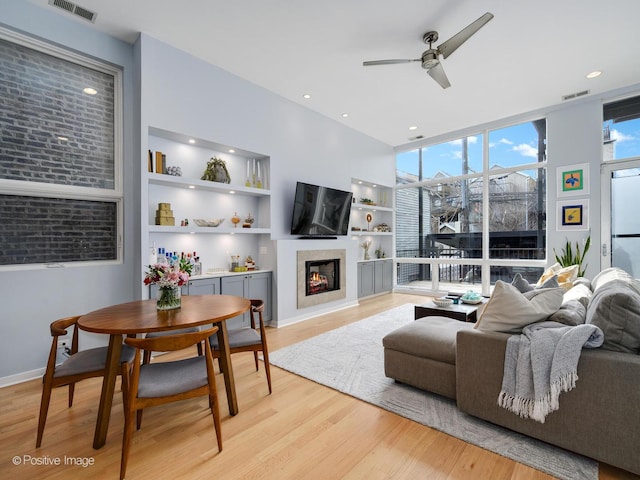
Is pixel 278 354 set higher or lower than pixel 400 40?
lower

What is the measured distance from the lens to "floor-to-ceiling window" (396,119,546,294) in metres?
5.64

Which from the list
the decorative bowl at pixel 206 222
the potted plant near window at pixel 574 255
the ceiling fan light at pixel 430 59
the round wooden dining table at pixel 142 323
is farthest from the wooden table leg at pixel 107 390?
the potted plant near window at pixel 574 255

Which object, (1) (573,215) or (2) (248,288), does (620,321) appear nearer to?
(2) (248,288)

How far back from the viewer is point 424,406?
2307mm

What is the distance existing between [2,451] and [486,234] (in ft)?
22.7

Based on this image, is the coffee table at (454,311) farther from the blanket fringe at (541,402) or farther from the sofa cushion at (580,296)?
the blanket fringe at (541,402)

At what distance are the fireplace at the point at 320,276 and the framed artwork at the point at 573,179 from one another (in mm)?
3817

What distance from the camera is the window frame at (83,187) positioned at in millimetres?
2846

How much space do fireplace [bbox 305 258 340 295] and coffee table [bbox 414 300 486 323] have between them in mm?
1928

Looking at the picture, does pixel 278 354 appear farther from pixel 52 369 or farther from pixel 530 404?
pixel 530 404

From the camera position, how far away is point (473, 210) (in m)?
6.36

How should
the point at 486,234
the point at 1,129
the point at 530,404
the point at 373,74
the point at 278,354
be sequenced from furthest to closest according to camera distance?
1. the point at 486,234
2. the point at 373,74
3. the point at 278,354
4. the point at 1,129
5. the point at 530,404

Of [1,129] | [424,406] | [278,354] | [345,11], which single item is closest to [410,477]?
[424,406]

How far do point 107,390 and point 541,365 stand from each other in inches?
104
